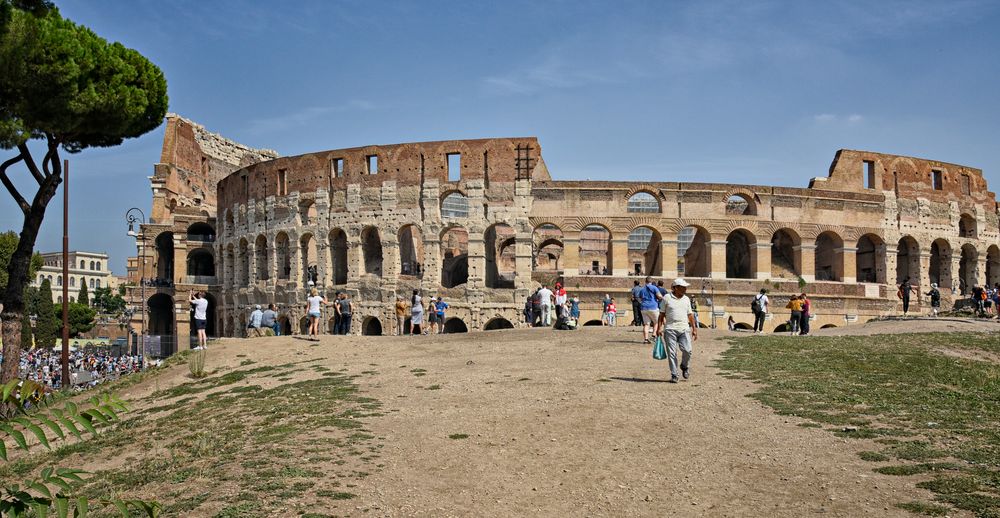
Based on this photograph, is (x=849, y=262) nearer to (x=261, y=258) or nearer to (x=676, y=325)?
(x=676, y=325)

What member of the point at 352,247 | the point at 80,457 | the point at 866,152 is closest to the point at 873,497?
the point at 80,457

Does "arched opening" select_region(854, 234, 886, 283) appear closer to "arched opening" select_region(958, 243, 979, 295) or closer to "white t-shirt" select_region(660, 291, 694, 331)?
"arched opening" select_region(958, 243, 979, 295)

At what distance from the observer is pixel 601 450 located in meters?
9.48

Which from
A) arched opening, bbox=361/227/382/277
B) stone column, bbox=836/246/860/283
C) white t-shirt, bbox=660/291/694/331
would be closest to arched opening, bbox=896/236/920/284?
stone column, bbox=836/246/860/283

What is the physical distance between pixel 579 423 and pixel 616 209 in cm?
2303

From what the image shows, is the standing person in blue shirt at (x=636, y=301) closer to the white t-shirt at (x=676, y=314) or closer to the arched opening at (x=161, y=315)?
the white t-shirt at (x=676, y=314)

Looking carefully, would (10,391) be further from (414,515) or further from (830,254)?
(830,254)

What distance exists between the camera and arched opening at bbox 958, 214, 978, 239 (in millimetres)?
37906

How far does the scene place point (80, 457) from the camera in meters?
11.9

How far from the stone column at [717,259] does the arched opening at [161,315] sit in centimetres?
3093

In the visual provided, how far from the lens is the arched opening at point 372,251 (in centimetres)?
3538

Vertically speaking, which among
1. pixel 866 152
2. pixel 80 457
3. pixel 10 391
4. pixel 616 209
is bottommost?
pixel 80 457

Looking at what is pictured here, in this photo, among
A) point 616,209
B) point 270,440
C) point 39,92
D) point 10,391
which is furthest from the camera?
point 616,209

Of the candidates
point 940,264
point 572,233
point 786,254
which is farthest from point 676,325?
point 940,264
